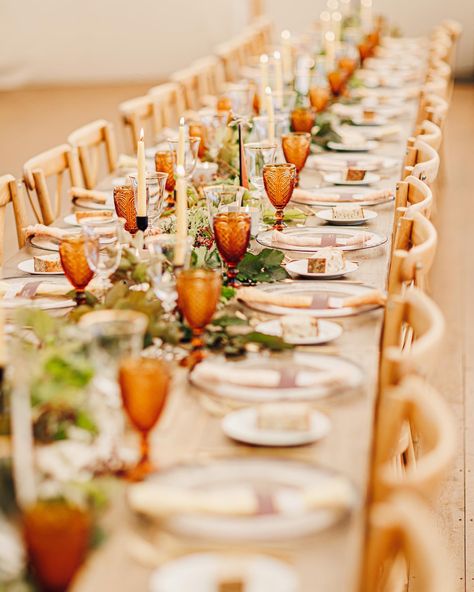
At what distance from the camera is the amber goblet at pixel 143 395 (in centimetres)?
149

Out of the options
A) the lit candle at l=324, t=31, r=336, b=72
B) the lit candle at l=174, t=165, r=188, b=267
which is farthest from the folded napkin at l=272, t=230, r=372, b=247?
the lit candle at l=324, t=31, r=336, b=72

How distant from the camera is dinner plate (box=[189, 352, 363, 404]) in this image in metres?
1.74

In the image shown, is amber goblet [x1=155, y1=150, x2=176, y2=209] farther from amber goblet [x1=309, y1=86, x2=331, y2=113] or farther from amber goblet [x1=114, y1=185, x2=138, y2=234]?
amber goblet [x1=309, y1=86, x2=331, y2=113]

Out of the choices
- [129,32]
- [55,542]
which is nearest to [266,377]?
[55,542]

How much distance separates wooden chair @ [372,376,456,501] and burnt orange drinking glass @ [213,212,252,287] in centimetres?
69

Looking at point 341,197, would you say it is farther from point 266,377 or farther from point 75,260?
point 266,377

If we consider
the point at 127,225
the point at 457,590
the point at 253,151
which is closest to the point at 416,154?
the point at 253,151

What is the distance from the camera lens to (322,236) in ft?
9.27

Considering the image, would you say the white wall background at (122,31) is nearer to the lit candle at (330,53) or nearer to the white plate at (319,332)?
the lit candle at (330,53)

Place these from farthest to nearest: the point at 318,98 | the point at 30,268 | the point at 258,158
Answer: the point at 318,98 < the point at 258,158 < the point at 30,268

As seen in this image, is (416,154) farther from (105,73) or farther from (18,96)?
(105,73)

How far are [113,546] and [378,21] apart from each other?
849 centimetres

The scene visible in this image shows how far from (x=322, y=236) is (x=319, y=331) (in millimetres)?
799

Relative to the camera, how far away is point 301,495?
140cm
